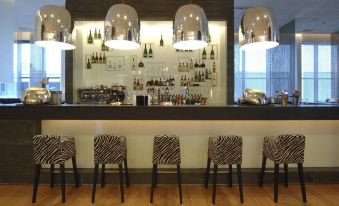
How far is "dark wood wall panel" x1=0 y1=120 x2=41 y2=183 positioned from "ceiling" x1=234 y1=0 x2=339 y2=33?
16.9 feet

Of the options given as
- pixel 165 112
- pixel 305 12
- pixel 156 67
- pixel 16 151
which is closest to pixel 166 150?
pixel 165 112

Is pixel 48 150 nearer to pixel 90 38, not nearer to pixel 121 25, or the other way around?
pixel 121 25

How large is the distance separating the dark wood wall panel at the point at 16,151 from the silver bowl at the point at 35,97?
27 centimetres

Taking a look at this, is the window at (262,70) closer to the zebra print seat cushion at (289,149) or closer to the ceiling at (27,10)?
the ceiling at (27,10)

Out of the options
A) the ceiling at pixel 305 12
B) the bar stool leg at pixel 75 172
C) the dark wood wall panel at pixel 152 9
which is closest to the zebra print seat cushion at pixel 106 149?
the bar stool leg at pixel 75 172

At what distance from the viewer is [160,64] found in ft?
20.4

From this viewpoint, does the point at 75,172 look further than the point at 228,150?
Yes

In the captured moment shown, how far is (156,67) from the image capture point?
6.23m

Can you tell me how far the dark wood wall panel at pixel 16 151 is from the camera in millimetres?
3883

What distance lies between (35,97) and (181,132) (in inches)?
80.4

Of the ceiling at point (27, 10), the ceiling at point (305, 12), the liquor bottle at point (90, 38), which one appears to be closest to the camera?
the liquor bottle at point (90, 38)

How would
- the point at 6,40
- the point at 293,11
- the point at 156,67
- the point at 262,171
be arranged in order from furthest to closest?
the point at 293,11
the point at 156,67
the point at 6,40
the point at 262,171

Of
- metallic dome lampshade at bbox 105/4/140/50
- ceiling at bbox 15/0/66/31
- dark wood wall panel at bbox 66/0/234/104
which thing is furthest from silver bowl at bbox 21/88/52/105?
ceiling at bbox 15/0/66/31

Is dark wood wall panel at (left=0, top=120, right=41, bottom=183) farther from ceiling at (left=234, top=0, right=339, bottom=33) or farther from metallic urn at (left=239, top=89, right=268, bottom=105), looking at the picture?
ceiling at (left=234, top=0, right=339, bottom=33)
